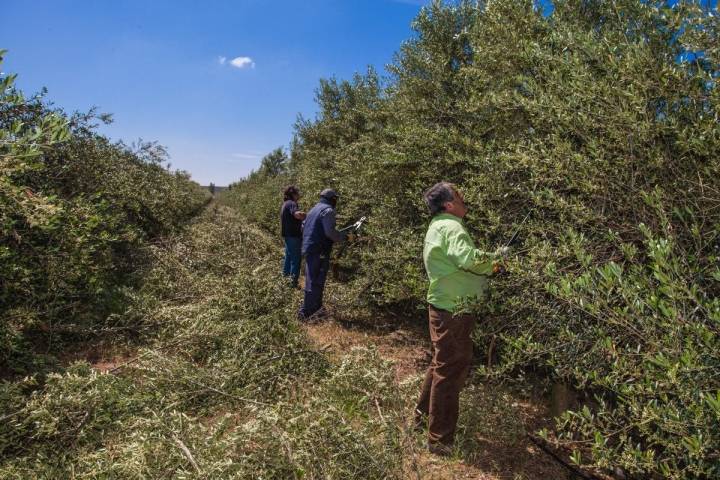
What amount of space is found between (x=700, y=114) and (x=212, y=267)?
29.9 ft

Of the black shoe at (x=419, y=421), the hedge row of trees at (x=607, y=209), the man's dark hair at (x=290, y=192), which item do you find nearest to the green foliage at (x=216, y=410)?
the black shoe at (x=419, y=421)

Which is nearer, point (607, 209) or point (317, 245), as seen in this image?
point (607, 209)

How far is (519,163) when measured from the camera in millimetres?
3939

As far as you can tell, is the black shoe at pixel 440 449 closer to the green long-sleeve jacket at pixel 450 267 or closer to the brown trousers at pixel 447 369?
the brown trousers at pixel 447 369

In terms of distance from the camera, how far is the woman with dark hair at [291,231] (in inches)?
360

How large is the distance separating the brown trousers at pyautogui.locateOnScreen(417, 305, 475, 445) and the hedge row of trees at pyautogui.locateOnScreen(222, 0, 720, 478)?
303 mm

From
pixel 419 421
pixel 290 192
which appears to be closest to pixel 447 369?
pixel 419 421

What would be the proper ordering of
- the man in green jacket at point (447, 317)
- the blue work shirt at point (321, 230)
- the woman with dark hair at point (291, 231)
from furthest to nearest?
1. the woman with dark hair at point (291, 231)
2. the blue work shirt at point (321, 230)
3. the man in green jacket at point (447, 317)

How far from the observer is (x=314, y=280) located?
762 centimetres

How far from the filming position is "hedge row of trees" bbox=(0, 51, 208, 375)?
3281 millimetres

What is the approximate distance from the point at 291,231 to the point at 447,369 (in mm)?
6106

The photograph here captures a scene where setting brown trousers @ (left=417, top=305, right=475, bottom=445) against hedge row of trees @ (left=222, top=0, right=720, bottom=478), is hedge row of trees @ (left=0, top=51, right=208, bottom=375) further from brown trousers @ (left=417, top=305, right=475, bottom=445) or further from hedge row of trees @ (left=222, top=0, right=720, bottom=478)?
hedge row of trees @ (left=222, top=0, right=720, bottom=478)

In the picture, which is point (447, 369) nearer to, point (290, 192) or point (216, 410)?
point (216, 410)

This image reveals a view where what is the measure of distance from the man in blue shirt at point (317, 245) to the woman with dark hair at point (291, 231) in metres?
1.43
